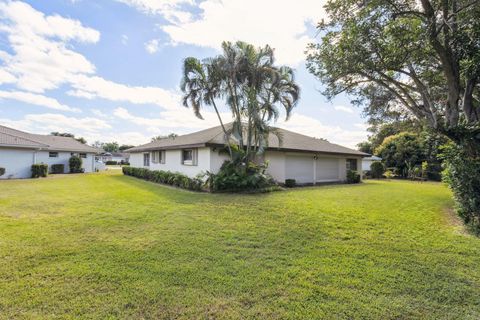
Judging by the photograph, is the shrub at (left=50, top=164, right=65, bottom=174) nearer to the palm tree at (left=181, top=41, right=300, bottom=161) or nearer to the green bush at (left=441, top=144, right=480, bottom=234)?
the palm tree at (left=181, top=41, right=300, bottom=161)

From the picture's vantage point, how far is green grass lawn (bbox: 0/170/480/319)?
3.02 meters

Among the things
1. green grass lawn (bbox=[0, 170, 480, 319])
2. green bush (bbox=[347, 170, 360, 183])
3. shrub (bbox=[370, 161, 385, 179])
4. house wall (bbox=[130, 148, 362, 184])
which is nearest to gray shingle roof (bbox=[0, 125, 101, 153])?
house wall (bbox=[130, 148, 362, 184])

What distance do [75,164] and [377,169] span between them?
31.8 metres

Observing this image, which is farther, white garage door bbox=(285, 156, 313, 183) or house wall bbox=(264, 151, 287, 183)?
white garage door bbox=(285, 156, 313, 183)

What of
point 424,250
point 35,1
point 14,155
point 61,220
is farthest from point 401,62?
point 14,155

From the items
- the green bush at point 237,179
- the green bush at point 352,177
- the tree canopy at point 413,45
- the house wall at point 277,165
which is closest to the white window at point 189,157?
the green bush at point 237,179

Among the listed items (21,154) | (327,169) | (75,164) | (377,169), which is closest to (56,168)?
(75,164)

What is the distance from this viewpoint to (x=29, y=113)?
2483cm

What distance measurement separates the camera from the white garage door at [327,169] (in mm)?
19281

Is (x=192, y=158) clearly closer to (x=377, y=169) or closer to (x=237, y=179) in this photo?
(x=237, y=179)

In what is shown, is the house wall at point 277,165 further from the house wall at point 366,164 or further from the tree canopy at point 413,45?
the house wall at point 366,164

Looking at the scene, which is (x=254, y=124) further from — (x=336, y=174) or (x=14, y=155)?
(x=14, y=155)

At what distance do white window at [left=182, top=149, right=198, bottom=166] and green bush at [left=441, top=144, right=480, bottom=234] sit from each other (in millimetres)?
11919

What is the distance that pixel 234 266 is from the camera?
4.14 meters
